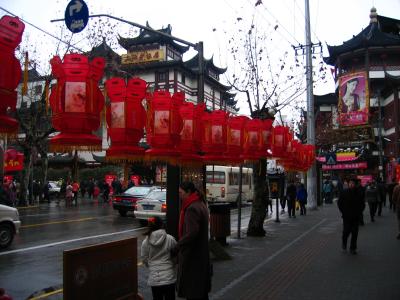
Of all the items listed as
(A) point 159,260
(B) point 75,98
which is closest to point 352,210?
(A) point 159,260

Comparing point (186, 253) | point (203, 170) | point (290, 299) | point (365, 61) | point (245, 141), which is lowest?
point (290, 299)

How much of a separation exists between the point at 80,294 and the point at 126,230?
1184 cm

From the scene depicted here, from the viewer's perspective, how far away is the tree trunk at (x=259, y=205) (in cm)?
1462

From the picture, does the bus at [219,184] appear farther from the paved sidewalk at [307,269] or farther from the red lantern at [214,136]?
the red lantern at [214,136]

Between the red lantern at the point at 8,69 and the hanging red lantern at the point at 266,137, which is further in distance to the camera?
the hanging red lantern at the point at 266,137

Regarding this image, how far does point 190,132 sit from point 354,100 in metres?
48.5

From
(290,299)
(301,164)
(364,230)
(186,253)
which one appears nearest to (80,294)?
(186,253)

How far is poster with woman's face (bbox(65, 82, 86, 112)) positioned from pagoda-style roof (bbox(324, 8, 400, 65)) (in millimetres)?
48245

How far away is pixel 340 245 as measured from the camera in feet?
41.2

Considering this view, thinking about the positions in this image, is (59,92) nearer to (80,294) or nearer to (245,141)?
(80,294)

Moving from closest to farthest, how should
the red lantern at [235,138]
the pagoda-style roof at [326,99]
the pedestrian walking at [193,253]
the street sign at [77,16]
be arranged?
the pedestrian walking at [193,253], the red lantern at [235,138], the street sign at [77,16], the pagoda-style roof at [326,99]

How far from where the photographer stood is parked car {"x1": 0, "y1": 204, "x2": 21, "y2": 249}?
12305 mm

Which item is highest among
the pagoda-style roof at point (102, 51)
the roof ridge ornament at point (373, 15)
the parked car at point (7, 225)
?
the roof ridge ornament at point (373, 15)

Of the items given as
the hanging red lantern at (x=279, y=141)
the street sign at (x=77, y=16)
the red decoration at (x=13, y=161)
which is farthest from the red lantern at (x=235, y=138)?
the red decoration at (x=13, y=161)
